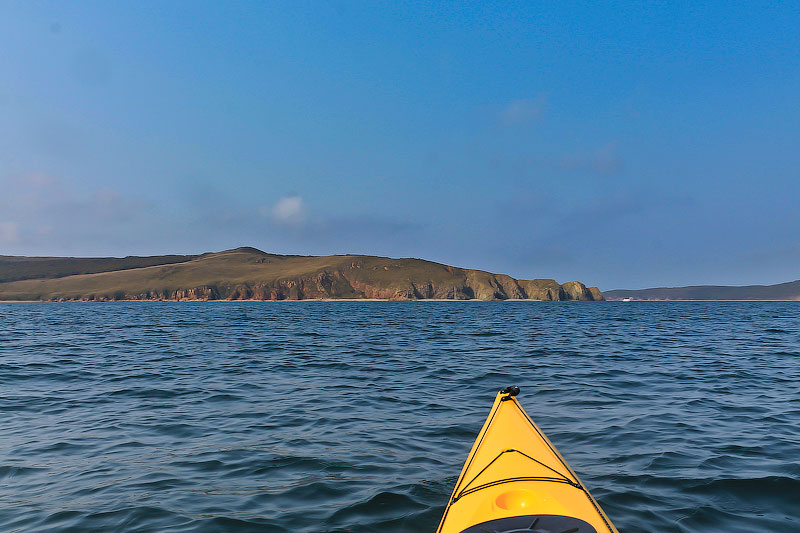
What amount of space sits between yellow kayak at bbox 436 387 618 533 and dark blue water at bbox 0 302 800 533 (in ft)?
3.30

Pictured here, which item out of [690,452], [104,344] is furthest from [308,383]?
[104,344]

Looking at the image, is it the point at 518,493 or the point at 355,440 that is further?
the point at 355,440

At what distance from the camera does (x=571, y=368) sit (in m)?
17.8

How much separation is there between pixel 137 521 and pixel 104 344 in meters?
24.5

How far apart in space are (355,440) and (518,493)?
459 centimetres

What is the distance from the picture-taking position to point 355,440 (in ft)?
30.0

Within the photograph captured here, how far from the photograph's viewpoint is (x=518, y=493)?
5.13 meters

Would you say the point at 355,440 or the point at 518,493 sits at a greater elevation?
the point at 518,493

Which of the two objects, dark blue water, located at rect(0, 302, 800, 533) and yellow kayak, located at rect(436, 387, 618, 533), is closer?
yellow kayak, located at rect(436, 387, 618, 533)

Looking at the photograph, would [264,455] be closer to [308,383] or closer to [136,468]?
[136,468]

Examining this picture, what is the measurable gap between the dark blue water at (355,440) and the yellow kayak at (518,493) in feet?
3.30

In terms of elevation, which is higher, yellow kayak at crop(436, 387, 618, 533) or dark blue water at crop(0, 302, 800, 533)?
yellow kayak at crop(436, 387, 618, 533)

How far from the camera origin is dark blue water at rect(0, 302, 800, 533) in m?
6.21

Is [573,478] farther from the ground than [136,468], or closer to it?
farther from the ground
